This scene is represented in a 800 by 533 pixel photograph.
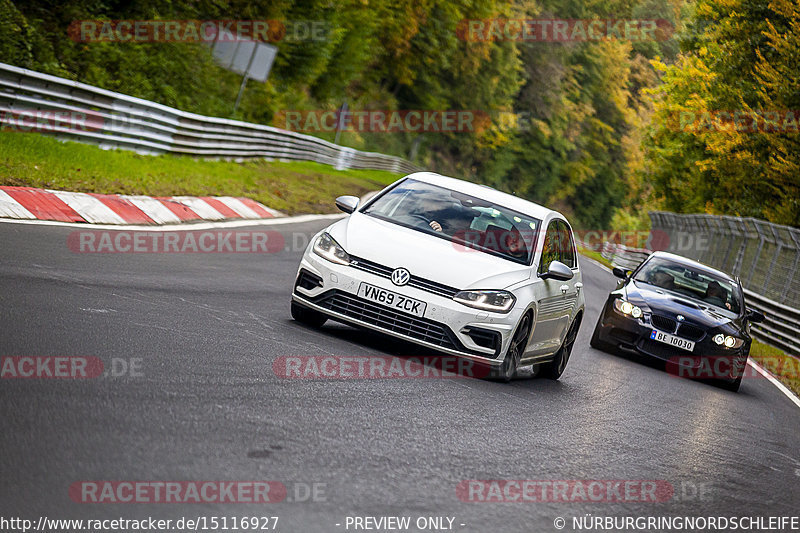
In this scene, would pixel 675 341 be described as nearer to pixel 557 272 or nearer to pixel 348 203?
pixel 557 272

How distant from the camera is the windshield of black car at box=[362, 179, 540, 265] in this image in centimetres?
988

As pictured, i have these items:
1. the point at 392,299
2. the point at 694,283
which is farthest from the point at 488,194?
the point at 694,283

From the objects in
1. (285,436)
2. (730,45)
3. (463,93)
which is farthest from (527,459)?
(463,93)

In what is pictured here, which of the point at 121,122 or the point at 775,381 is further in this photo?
the point at 121,122

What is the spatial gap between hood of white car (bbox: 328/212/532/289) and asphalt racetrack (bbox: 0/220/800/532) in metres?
0.84

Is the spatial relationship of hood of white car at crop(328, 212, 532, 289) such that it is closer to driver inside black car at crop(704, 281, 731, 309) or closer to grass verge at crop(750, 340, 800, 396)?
driver inside black car at crop(704, 281, 731, 309)

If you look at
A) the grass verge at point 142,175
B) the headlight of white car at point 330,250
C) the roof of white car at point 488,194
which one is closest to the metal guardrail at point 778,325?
the grass verge at point 142,175

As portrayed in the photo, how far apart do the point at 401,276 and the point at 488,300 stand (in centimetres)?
76

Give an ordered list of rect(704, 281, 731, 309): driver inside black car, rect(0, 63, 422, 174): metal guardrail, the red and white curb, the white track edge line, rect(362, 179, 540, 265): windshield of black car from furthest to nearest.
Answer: rect(0, 63, 422, 174): metal guardrail
rect(704, 281, 731, 309): driver inside black car
the white track edge line
the red and white curb
rect(362, 179, 540, 265): windshield of black car

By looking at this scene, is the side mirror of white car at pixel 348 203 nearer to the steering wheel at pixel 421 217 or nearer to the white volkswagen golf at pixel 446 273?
the white volkswagen golf at pixel 446 273

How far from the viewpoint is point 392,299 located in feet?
29.3

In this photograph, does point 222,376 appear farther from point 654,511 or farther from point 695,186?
point 695,186

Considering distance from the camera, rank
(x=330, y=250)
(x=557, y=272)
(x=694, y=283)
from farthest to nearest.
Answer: (x=694, y=283)
(x=557, y=272)
(x=330, y=250)

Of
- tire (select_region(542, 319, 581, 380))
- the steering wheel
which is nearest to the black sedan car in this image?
tire (select_region(542, 319, 581, 380))
